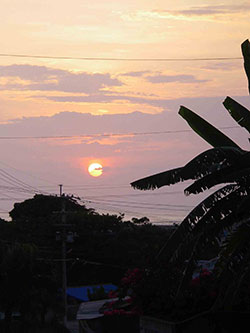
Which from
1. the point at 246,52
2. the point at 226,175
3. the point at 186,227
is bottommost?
the point at 186,227

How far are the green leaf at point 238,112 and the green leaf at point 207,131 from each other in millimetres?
411

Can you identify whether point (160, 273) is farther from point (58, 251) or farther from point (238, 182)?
point (58, 251)

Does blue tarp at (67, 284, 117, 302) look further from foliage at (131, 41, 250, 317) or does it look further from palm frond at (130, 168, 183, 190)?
palm frond at (130, 168, 183, 190)

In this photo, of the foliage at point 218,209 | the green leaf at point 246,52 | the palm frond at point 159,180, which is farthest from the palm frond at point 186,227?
the green leaf at point 246,52

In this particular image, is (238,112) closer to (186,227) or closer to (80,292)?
(186,227)

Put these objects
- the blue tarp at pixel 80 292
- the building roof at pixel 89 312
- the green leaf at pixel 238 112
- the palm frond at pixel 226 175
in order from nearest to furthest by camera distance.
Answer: the palm frond at pixel 226 175 < the green leaf at pixel 238 112 < the building roof at pixel 89 312 < the blue tarp at pixel 80 292

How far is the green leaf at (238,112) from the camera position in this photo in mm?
13289

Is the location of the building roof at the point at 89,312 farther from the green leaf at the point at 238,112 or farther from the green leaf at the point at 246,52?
the green leaf at the point at 246,52

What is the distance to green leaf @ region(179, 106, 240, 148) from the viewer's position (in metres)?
13.4

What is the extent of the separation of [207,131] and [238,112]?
72 cm

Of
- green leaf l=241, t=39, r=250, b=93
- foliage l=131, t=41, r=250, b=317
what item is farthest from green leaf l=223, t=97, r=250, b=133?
green leaf l=241, t=39, r=250, b=93

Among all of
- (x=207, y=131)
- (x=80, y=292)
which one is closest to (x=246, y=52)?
(x=207, y=131)

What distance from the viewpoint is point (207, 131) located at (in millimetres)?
13391

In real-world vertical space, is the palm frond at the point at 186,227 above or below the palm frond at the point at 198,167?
below
